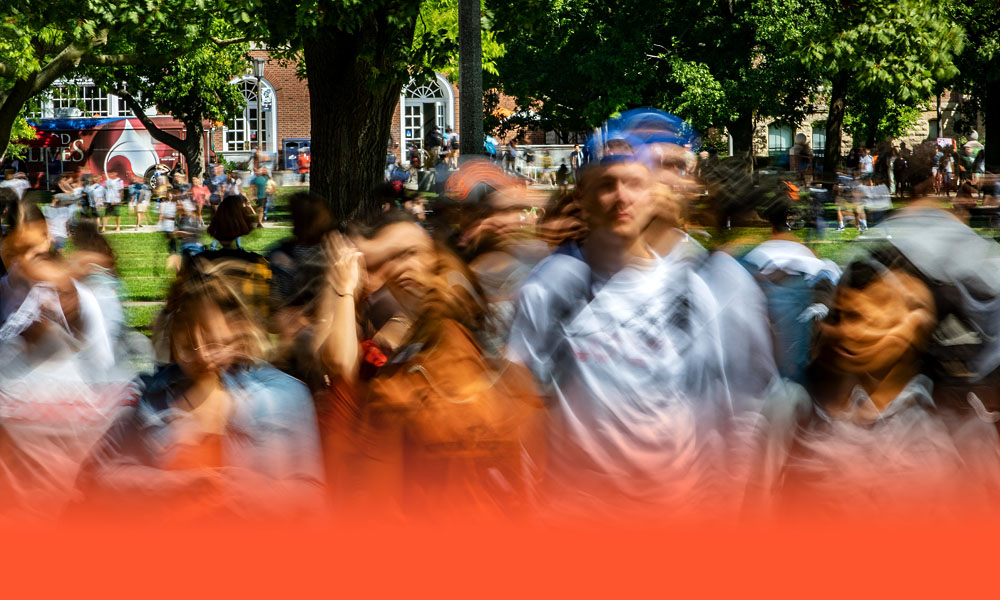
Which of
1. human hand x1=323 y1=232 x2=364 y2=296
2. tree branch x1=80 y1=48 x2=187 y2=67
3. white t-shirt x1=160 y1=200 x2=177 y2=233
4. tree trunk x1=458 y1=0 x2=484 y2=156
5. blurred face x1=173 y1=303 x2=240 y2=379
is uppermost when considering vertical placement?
tree branch x1=80 y1=48 x2=187 y2=67

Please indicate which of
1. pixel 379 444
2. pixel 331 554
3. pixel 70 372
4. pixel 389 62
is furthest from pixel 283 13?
pixel 331 554

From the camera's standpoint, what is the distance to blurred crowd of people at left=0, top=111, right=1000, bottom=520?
327 centimetres

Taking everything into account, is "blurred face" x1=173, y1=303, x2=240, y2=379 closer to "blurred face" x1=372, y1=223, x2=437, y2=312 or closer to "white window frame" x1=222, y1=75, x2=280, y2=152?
"blurred face" x1=372, y1=223, x2=437, y2=312

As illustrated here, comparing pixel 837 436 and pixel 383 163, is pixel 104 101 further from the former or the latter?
pixel 837 436

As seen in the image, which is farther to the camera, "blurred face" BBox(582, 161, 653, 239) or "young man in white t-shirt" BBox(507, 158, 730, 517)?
"blurred face" BBox(582, 161, 653, 239)

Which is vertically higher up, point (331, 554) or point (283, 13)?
point (283, 13)

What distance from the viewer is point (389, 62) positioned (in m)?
11.8

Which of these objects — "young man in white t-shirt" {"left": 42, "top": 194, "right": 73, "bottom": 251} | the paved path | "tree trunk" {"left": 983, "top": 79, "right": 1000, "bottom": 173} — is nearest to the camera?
"young man in white t-shirt" {"left": 42, "top": 194, "right": 73, "bottom": 251}

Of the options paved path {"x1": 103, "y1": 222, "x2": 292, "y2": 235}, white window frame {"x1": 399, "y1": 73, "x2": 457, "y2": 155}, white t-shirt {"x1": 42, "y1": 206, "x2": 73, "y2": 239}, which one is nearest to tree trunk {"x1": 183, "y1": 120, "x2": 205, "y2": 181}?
white window frame {"x1": 399, "y1": 73, "x2": 457, "y2": 155}

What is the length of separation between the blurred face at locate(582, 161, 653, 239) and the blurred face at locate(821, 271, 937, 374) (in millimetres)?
785

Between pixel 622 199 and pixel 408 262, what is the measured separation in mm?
883

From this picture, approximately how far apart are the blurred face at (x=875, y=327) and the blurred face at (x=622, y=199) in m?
0.78

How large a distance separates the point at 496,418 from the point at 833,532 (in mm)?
1042

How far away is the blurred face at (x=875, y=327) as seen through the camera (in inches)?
143
